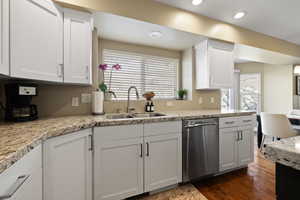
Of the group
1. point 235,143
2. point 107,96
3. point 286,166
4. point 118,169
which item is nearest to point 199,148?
point 235,143

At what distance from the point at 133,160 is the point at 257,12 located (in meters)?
2.88

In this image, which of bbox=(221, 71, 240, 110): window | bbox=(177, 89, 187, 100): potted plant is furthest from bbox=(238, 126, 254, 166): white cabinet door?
bbox=(221, 71, 240, 110): window

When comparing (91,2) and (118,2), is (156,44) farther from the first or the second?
(91,2)

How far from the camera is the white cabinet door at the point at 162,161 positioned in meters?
1.72

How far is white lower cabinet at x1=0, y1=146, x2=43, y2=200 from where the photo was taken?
0.62 m

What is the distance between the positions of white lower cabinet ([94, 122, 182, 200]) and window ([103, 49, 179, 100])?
45.3 inches

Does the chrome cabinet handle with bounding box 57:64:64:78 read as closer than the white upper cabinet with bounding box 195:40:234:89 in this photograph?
Yes

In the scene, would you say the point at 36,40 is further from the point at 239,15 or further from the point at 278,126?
the point at 278,126

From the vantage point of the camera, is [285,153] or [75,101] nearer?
[285,153]

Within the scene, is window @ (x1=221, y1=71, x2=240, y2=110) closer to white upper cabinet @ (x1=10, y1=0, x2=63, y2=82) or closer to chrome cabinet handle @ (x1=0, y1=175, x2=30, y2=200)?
white upper cabinet @ (x1=10, y1=0, x2=63, y2=82)

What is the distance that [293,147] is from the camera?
67cm

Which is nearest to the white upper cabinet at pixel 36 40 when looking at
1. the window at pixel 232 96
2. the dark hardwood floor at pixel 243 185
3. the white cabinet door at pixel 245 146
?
the dark hardwood floor at pixel 243 185

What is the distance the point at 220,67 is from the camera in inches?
105

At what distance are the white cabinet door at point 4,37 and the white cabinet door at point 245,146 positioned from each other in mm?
2885
